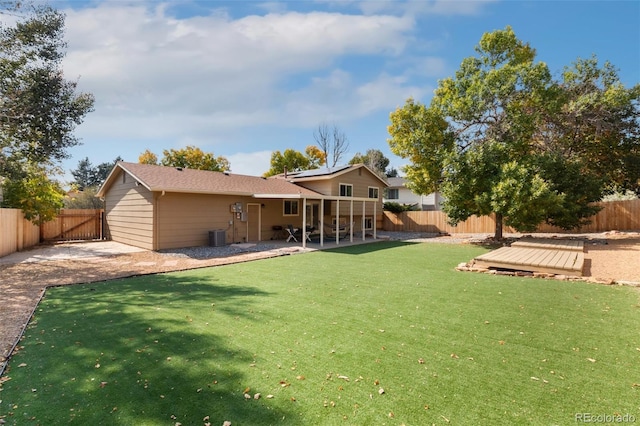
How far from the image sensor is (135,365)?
3.42m

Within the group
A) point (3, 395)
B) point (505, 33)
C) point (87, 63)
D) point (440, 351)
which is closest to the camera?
point (3, 395)

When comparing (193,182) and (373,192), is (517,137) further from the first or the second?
(193,182)

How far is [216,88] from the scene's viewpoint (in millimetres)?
14062

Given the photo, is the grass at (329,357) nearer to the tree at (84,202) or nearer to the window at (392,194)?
the tree at (84,202)

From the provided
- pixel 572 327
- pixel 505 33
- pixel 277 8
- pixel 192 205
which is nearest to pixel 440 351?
pixel 572 327

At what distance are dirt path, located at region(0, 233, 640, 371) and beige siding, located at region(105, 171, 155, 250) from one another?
5.00ft

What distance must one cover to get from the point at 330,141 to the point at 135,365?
41.3 meters

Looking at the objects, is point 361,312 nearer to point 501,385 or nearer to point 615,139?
point 501,385

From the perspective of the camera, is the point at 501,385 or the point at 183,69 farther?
the point at 183,69

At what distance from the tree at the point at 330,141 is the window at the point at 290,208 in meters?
24.7

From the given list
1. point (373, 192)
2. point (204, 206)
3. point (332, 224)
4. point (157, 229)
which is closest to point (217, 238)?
point (204, 206)

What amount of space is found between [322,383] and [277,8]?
10.7m

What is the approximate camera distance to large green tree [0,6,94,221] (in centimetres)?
1006

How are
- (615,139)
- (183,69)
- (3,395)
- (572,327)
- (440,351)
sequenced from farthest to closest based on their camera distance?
(615,139)
(183,69)
(572,327)
(440,351)
(3,395)
